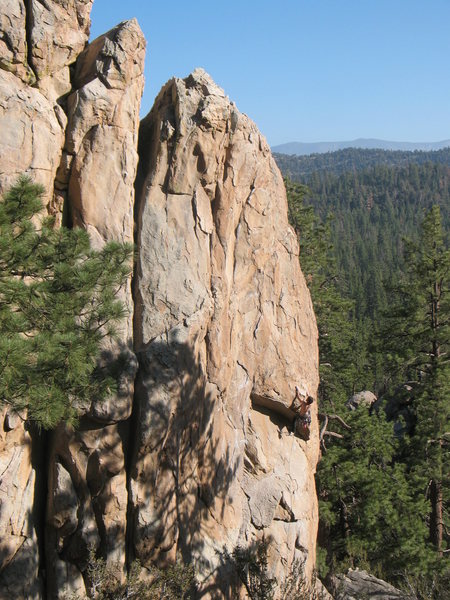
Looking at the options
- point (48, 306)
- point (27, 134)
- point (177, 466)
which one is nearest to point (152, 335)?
point (177, 466)

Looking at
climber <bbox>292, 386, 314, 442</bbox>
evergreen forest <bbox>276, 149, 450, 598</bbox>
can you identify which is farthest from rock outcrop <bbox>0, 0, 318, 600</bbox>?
evergreen forest <bbox>276, 149, 450, 598</bbox>

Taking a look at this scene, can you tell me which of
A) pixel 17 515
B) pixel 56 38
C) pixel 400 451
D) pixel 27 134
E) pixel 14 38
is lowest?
pixel 400 451

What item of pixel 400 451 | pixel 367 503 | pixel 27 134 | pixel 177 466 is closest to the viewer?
pixel 27 134

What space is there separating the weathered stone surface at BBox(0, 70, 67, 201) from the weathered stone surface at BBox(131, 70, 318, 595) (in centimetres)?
147

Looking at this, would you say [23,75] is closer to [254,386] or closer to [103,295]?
[103,295]

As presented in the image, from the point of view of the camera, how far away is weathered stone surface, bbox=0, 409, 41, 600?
698 centimetres

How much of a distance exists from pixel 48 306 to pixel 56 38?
Result: 429 centimetres

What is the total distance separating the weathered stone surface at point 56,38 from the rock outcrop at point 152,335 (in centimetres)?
3

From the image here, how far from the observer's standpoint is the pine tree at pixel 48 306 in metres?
5.68

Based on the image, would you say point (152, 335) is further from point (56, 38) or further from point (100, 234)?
point (56, 38)

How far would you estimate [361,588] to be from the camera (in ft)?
38.2

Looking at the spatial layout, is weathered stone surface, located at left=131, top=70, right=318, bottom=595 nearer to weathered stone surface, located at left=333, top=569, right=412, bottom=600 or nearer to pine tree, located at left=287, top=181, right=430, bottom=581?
Result: weathered stone surface, located at left=333, top=569, right=412, bottom=600

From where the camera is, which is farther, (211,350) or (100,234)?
(211,350)

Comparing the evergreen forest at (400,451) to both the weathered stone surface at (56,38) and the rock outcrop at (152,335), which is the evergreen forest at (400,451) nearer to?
the rock outcrop at (152,335)
